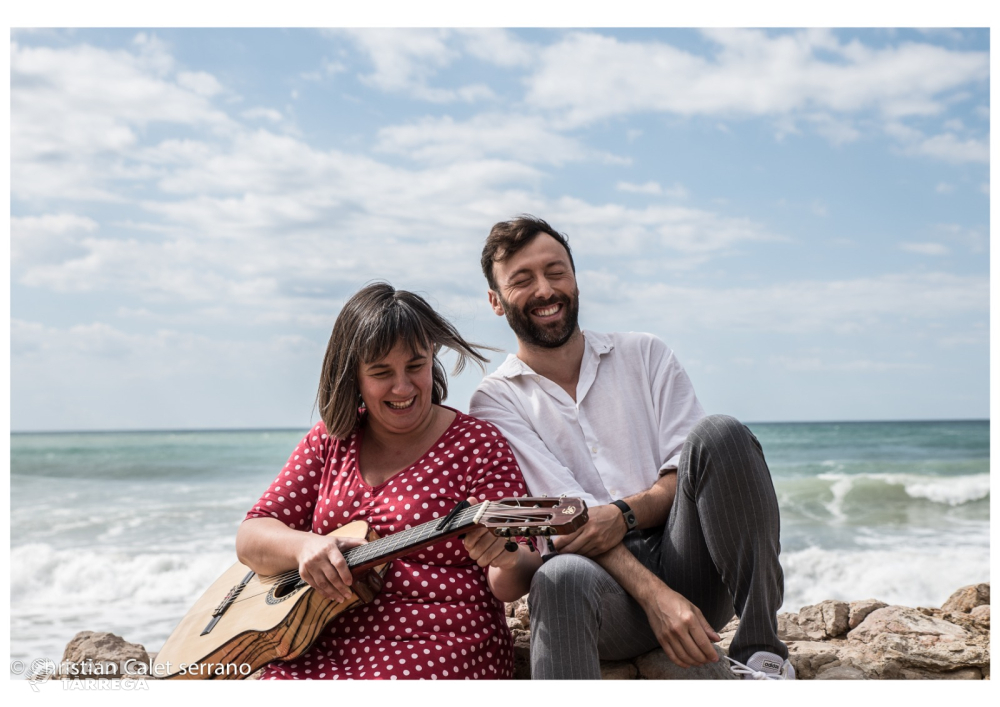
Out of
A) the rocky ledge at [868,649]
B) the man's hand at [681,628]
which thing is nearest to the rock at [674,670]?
the rocky ledge at [868,649]

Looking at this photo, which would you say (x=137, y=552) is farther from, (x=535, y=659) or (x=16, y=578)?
(x=535, y=659)

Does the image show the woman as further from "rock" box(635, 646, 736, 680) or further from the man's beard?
"rock" box(635, 646, 736, 680)

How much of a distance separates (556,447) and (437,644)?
85cm

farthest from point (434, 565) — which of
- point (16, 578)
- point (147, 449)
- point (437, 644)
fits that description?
point (147, 449)

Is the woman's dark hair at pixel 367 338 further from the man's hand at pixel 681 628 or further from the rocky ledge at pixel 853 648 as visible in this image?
the rocky ledge at pixel 853 648

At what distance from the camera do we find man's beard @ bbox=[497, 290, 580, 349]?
3.18 m

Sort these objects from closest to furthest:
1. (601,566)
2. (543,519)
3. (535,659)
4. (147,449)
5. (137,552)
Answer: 1. (543,519)
2. (535,659)
3. (601,566)
4. (137,552)
5. (147,449)

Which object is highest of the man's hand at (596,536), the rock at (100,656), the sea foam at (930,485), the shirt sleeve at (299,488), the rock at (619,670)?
the shirt sleeve at (299,488)

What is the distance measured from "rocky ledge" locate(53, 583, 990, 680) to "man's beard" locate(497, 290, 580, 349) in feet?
3.68

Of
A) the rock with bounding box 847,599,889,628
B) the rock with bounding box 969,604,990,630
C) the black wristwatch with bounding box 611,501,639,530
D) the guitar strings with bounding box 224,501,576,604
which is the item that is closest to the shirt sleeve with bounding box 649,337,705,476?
the black wristwatch with bounding box 611,501,639,530

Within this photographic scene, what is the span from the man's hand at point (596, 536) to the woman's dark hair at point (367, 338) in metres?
0.73

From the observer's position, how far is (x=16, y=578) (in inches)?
421

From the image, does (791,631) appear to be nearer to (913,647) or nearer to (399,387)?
(913,647)

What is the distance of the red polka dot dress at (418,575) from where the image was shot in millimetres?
2533
